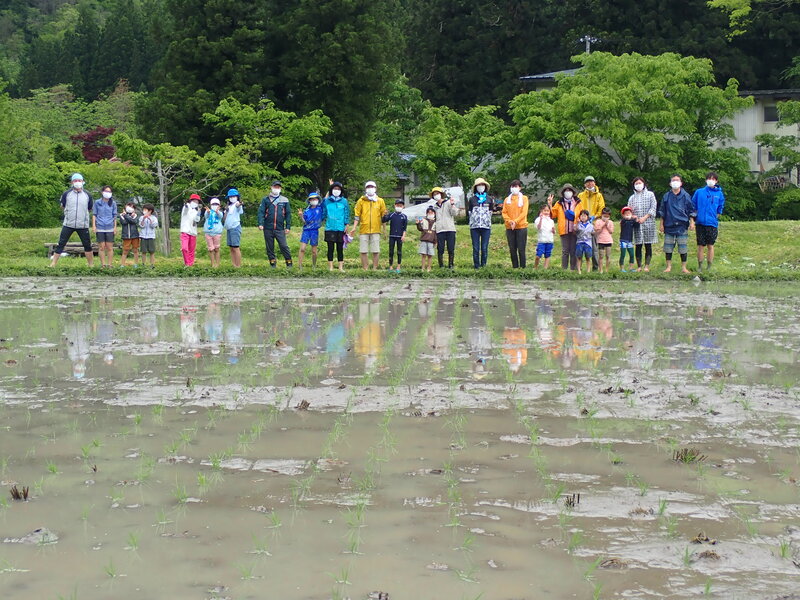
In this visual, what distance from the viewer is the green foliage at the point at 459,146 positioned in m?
42.4

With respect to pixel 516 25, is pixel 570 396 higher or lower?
lower

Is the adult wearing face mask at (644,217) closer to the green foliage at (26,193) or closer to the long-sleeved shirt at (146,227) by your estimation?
the long-sleeved shirt at (146,227)

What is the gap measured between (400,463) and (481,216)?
14808 millimetres

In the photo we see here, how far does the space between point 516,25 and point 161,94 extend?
25467mm

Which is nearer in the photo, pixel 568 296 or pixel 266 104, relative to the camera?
pixel 568 296

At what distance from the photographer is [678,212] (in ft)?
62.4

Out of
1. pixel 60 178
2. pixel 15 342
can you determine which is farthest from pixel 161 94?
pixel 15 342

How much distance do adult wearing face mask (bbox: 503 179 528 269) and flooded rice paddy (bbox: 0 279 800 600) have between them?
9.12m

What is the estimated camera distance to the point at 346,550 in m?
4.28

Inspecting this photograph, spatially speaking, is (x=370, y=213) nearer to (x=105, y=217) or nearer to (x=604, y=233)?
(x=604, y=233)

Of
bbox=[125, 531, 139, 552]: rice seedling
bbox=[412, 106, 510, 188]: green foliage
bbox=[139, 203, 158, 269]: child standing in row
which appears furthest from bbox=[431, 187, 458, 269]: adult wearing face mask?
bbox=[412, 106, 510, 188]: green foliage

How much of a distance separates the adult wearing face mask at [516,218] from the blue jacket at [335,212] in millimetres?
2962

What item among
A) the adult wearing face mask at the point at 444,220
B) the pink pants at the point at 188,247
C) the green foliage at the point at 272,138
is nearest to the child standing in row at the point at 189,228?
the pink pants at the point at 188,247

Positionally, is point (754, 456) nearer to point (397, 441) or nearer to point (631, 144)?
point (397, 441)
